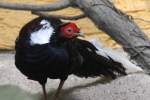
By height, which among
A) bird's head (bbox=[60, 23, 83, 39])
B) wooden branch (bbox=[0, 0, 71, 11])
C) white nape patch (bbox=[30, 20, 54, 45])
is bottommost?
white nape patch (bbox=[30, 20, 54, 45])

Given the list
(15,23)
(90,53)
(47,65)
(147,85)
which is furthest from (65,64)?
(15,23)

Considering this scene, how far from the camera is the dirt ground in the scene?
8.79 ft

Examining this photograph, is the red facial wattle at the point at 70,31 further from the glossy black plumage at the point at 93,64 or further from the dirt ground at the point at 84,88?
the dirt ground at the point at 84,88

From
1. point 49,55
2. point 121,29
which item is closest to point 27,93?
point 49,55

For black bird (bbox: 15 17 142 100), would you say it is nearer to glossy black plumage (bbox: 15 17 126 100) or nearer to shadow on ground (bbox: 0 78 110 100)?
glossy black plumage (bbox: 15 17 126 100)

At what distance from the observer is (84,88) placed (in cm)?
286

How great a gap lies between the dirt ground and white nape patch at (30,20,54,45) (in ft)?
1.30

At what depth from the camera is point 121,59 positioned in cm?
306

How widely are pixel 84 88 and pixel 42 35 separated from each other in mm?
664

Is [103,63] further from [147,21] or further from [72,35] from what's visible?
[147,21]

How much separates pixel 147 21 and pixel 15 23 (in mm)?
925

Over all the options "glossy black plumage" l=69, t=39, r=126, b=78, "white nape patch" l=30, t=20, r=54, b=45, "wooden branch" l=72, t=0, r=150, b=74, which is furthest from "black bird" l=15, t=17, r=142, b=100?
"wooden branch" l=72, t=0, r=150, b=74

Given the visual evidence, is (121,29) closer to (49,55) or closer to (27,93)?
(49,55)

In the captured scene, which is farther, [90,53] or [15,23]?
[15,23]
